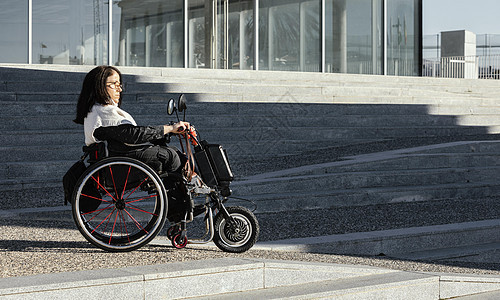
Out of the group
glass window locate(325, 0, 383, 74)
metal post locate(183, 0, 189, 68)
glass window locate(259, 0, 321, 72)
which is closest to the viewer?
metal post locate(183, 0, 189, 68)

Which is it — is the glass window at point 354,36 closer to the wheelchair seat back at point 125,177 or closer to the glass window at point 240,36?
the glass window at point 240,36

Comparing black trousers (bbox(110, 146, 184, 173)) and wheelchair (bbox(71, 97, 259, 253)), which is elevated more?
black trousers (bbox(110, 146, 184, 173))

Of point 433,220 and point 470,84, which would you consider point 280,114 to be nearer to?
point 433,220

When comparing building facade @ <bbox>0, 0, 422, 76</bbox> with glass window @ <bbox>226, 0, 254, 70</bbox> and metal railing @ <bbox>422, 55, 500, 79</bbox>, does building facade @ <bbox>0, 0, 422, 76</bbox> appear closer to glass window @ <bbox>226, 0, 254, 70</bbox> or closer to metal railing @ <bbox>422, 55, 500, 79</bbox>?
glass window @ <bbox>226, 0, 254, 70</bbox>

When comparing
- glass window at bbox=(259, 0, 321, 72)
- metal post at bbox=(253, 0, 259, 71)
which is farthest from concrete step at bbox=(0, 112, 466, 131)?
glass window at bbox=(259, 0, 321, 72)

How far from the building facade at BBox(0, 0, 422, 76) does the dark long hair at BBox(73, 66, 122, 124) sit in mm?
11562

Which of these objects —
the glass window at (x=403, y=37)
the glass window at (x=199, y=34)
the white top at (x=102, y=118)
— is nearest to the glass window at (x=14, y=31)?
the glass window at (x=199, y=34)

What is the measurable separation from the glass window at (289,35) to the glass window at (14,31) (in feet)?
20.6

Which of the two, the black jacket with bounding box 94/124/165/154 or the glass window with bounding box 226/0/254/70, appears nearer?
the black jacket with bounding box 94/124/165/154

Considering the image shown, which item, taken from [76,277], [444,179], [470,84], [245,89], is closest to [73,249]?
[76,277]

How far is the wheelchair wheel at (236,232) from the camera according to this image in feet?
16.2

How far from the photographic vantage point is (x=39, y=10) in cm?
1606

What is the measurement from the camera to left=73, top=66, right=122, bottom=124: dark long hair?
4.85 meters

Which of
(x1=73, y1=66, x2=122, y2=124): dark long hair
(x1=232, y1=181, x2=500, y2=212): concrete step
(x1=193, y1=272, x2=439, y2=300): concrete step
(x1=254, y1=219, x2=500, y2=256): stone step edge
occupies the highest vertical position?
(x1=73, y1=66, x2=122, y2=124): dark long hair
